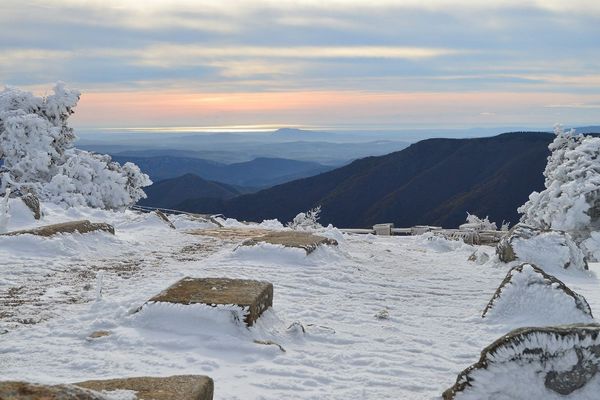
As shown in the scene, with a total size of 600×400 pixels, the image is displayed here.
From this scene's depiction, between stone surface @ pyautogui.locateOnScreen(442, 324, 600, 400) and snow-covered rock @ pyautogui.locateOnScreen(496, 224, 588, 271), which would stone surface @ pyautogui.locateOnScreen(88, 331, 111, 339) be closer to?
stone surface @ pyautogui.locateOnScreen(442, 324, 600, 400)

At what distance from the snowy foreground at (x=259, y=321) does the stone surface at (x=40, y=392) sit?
182cm

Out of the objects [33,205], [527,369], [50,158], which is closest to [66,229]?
[33,205]

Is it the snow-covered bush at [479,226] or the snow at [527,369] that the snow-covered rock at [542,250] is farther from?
the snow-covered bush at [479,226]

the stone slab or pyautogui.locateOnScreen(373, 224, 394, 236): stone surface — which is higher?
the stone slab

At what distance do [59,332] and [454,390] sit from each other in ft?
13.9

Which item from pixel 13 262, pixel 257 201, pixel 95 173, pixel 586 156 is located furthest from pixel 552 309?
pixel 257 201

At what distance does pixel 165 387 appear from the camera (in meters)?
4.23

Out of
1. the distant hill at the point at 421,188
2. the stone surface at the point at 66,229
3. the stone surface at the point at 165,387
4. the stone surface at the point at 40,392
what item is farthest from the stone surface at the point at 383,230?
the distant hill at the point at 421,188

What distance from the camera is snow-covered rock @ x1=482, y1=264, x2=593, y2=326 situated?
7.55 meters

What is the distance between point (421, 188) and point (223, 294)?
147 meters

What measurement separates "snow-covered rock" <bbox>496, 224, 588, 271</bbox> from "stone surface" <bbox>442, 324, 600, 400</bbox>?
284 inches

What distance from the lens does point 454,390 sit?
197 inches

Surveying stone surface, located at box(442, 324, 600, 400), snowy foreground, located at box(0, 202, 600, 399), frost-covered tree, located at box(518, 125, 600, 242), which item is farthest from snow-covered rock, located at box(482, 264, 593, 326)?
frost-covered tree, located at box(518, 125, 600, 242)

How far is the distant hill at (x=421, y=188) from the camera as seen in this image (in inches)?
5064
